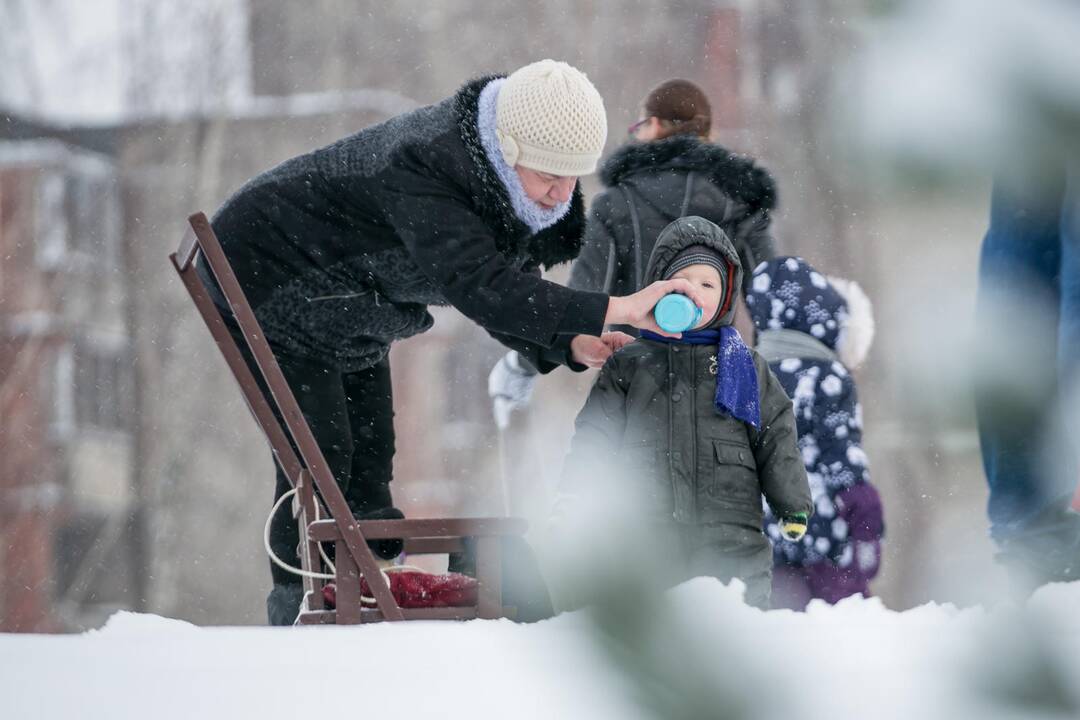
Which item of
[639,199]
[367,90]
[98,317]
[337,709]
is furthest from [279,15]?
[337,709]

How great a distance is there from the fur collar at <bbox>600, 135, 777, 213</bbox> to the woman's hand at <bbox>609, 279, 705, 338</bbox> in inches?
42.6

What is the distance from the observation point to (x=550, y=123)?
2.75 meters

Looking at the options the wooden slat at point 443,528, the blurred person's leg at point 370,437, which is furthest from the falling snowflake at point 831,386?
the wooden slat at point 443,528

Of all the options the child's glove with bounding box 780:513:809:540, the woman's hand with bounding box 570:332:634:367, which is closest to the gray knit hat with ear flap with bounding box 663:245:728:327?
the woman's hand with bounding box 570:332:634:367

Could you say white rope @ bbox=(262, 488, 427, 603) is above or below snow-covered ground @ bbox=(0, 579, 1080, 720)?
above

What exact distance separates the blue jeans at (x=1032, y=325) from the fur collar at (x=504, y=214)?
2.20 meters

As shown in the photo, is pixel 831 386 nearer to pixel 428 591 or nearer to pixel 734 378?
pixel 734 378

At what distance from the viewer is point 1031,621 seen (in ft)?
2.17

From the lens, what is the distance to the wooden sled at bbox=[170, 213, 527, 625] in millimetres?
2369

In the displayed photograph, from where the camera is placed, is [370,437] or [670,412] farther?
[370,437]

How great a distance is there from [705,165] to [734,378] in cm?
96

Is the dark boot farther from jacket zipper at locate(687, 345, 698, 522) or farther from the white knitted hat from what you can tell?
the white knitted hat

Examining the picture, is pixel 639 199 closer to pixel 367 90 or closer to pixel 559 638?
pixel 559 638

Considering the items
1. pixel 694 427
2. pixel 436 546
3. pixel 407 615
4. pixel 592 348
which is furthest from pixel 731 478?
pixel 407 615
